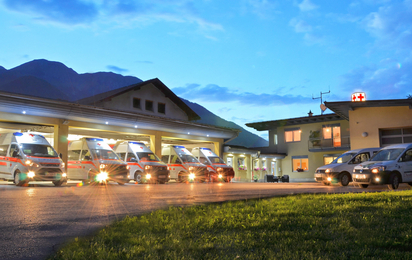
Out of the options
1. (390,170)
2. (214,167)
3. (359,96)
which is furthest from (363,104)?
(359,96)

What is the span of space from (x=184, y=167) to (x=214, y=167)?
10.4 feet

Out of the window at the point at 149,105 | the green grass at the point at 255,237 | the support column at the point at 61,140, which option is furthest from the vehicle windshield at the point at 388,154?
the window at the point at 149,105

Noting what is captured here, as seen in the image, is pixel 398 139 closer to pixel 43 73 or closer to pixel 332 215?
pixel 332 215

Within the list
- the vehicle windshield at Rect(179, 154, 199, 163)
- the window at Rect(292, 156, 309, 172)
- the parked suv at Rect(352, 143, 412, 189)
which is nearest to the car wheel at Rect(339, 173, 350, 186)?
the parked suv at Rect(352, 143, 412, 189)

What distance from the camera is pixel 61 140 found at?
22281mm

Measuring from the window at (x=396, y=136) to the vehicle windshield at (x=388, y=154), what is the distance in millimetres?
7247

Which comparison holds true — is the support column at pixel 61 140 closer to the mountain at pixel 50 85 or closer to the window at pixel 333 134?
the window at pixel 333 134

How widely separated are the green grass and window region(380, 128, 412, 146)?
739 inches

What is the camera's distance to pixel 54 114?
22.0 m

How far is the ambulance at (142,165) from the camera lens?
2245 cm

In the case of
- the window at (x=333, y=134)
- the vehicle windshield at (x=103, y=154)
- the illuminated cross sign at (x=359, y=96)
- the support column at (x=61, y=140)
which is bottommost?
the vehicle windshield at (x=103, y=154)

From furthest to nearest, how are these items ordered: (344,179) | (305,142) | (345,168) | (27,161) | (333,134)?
(305,142)
(333,134)
(344,179)
(345,168)
(27,161)

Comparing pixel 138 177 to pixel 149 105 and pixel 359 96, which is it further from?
pixel 359 96

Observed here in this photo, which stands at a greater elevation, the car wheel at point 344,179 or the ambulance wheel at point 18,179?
the ambulance wheel at point 18,179
